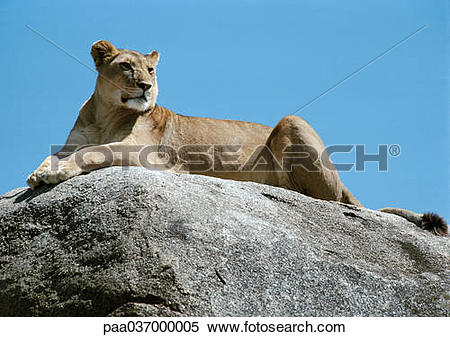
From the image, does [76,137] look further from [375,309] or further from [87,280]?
[375,309]

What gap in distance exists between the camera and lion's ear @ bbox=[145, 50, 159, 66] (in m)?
12.0

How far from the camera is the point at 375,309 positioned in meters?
7.99

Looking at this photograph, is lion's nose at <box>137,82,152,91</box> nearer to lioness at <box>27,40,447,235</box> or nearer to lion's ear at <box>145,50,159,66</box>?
lioness at <box>27,40,447,235</box>

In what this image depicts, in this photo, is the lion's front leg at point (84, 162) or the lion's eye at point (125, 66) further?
the lion's eye at point (125, 66)

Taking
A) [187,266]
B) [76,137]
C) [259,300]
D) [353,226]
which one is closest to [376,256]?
[353,226]

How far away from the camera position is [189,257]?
7754 millimetres

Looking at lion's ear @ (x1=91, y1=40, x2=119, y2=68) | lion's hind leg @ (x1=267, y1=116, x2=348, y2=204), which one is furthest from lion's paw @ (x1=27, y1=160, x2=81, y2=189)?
lion's hind leg @ (x1=267, y1=116, x2=348, y2=204)

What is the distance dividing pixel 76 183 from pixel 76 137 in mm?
2343

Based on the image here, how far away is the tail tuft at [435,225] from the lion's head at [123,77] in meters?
5.12

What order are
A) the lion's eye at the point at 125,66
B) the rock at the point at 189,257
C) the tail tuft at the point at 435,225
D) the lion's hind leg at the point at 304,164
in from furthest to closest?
the lion's hind leg at the point at 304,164, the lion's eye at the point at 125,66, the tail tuft at the point at 435,225, the rock at the point at 189,257

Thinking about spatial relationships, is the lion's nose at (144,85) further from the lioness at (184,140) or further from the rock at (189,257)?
the rock at (189,257)

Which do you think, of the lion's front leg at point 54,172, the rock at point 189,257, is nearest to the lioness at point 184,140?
the lion's front leg at point 54,172

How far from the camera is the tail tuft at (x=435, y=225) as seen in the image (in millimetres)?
10680

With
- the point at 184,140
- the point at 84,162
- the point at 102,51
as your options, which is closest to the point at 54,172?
the point at 84,162
